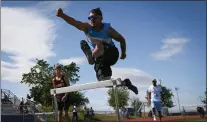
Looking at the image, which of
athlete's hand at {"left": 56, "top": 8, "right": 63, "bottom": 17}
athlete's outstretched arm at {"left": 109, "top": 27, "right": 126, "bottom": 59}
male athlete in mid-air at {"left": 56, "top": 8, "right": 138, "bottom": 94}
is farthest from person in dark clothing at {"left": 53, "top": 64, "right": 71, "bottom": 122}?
athlete's hand at {"left": 56, "top": 8, "right": 63, "bottom": 17}

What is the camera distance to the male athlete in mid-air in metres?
5.19

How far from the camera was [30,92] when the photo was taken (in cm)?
5750

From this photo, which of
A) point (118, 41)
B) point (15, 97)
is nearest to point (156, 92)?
point (118, 41)

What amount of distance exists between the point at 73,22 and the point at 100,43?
0.61m

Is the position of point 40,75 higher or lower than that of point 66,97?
higher

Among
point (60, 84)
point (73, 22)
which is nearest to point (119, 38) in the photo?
point (73, 22)

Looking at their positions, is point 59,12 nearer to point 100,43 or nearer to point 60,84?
point 100,43

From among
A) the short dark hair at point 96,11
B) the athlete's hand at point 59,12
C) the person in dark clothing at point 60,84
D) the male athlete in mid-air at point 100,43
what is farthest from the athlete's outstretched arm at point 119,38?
the person in dark clothing at point 60,84

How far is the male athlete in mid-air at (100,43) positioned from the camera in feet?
17.0

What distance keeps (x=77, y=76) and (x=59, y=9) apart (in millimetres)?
55597

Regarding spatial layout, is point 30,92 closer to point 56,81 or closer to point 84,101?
point 84,101

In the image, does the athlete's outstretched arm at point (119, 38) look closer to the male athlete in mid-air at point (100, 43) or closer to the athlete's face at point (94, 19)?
the male athlete in mid-air at point (100, 43)

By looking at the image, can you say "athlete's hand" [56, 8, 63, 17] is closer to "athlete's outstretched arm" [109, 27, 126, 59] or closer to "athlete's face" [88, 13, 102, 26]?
"athlete's face" [88, 13, 102, 26]

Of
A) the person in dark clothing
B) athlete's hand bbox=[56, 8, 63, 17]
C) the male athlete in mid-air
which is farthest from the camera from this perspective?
the person in dark clothing
